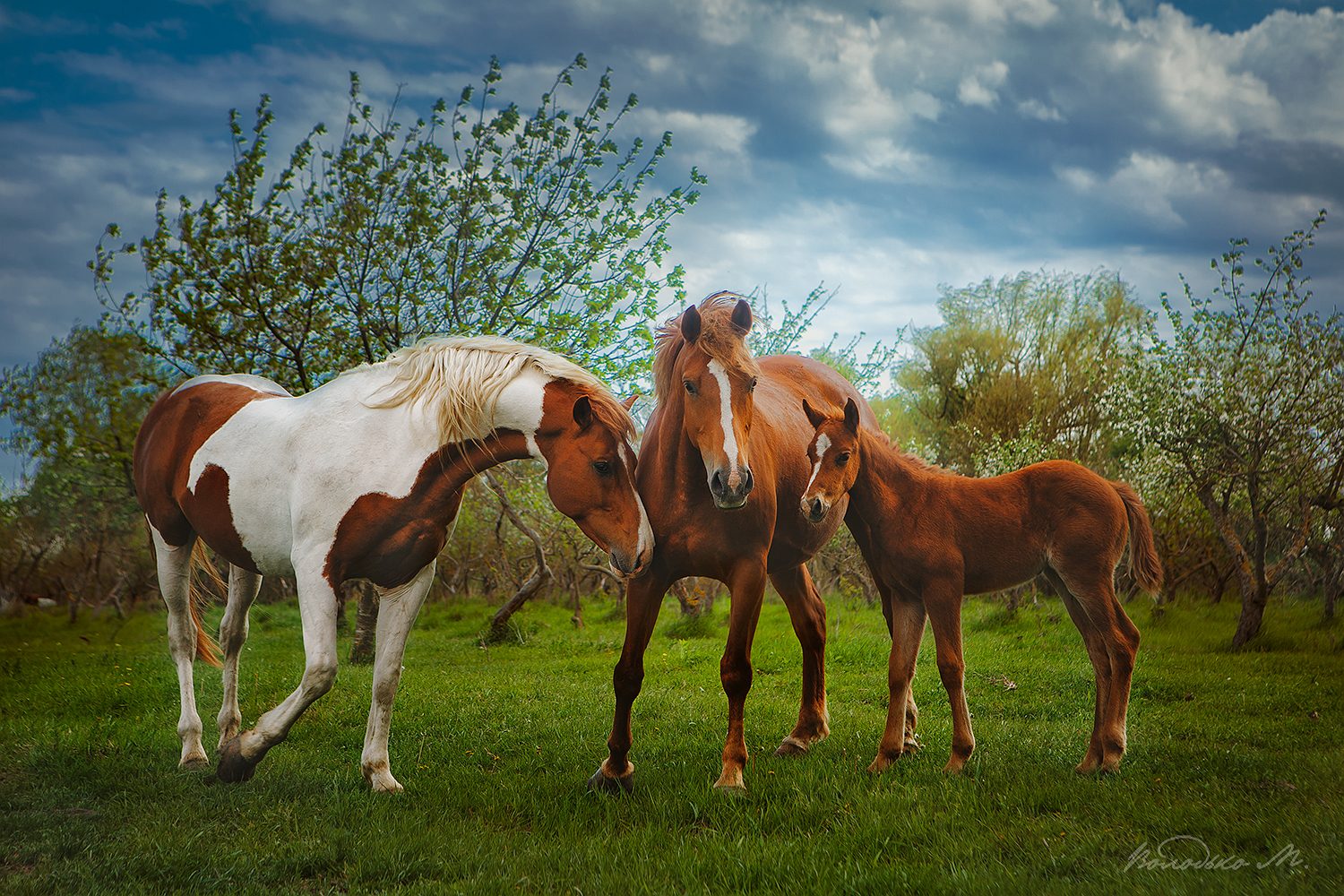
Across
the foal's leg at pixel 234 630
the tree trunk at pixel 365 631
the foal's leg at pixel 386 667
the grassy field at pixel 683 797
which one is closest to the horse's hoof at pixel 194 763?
the grassy field at pixel 683 797

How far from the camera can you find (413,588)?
523cm

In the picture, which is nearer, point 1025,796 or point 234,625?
point 1025,796

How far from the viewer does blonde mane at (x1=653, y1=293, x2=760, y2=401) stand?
475cm

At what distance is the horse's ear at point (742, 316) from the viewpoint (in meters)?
4.86

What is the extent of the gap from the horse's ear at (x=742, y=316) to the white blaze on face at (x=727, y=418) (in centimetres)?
31

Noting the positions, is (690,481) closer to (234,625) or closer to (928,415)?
(234,625)

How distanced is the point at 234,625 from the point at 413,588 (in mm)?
1941

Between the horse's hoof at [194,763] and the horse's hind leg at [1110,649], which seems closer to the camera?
the horse's hind leg at [1110,649]

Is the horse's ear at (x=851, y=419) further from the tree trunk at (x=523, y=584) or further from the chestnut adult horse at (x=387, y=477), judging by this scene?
the tree trunk at (x=523, y=584)

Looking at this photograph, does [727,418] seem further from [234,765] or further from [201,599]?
[201,599]

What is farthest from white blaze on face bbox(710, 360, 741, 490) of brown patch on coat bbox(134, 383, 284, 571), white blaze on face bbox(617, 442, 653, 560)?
brown patch on coat bbox(134, 383, 284, 571)

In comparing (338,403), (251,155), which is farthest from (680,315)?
(251,155)
